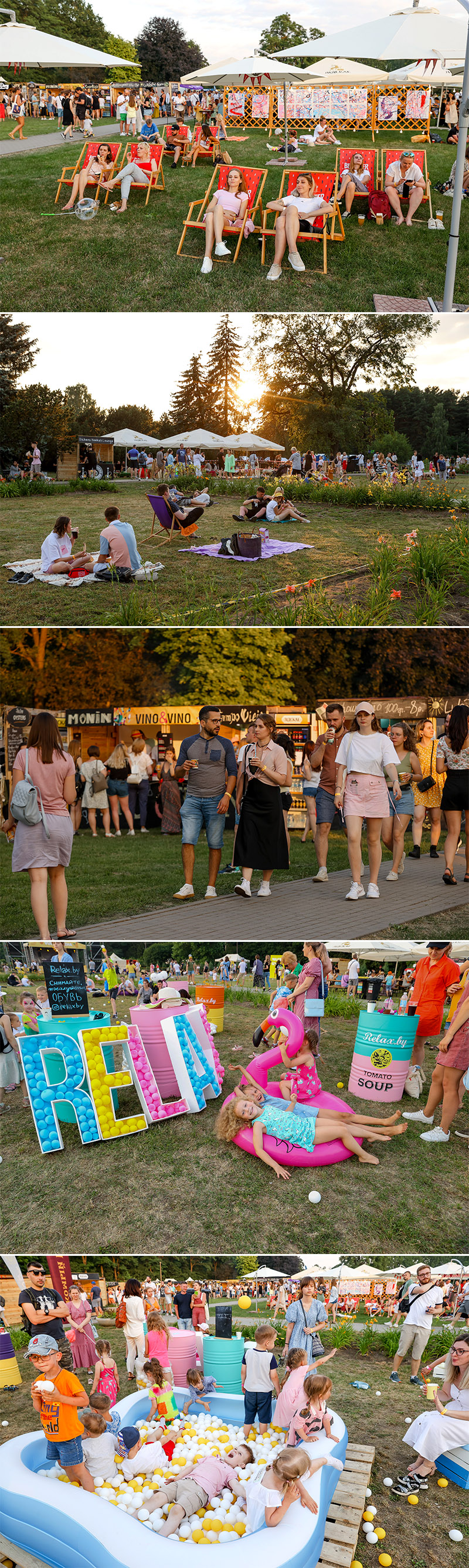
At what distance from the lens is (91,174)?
12820 mm

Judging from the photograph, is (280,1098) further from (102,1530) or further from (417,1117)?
(102,1530)

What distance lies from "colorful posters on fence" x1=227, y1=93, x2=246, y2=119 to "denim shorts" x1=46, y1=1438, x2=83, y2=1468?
15785mm

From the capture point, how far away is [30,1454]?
5727mm

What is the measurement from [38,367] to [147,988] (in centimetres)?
731

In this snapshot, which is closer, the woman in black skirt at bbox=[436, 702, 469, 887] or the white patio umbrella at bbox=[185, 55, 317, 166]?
the woman in black skirt at bbox=[436, 702, 469, 887]

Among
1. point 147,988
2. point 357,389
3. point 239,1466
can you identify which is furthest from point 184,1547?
point 357,389

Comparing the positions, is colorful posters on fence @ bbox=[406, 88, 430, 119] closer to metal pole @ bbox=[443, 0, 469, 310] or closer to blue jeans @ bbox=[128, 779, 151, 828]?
metal pole @ bbox=[443, 0, 469, 310]

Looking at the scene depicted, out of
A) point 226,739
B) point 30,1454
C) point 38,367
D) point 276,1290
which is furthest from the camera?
point 38,367

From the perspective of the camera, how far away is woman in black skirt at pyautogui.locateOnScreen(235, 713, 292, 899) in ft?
31.4

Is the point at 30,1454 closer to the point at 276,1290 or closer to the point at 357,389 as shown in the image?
the point at 276,1290

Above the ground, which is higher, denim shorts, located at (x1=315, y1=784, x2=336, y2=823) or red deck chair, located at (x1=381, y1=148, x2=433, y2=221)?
red deck chair, located at (x1=381, y1=148, x2=433, y2=221)

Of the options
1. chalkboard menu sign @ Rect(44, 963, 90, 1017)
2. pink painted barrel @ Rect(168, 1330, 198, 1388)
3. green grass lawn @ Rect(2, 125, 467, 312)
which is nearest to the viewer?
pink painted barrel @ Rect(168, 1330, 198, 1388)

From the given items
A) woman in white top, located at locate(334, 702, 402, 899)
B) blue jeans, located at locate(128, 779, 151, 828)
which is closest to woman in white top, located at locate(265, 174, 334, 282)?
woman in white top, located at locate(334, 702, 402, 899)

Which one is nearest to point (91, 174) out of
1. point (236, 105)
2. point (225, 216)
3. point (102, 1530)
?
point (225, 216)
